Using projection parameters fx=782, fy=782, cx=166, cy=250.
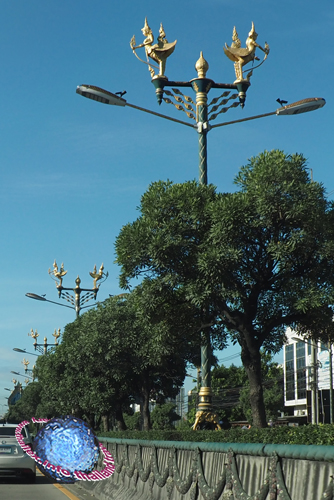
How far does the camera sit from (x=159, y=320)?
65.4 ft

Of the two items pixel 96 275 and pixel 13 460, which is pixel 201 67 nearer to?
pixel 13 460

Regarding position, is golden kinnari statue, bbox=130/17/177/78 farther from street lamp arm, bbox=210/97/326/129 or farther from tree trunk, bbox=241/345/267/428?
tree trunk, bbox=241/345/267/428

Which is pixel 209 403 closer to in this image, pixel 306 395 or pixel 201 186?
pixel 201 186

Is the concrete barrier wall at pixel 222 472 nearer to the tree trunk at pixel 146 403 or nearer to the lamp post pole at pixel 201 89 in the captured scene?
the lamp post pole at pixel 201 89

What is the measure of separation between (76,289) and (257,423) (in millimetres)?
22902

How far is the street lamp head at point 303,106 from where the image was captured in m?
18.2

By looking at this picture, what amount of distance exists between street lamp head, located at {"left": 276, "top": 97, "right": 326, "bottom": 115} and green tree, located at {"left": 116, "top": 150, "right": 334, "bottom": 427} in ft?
3.26

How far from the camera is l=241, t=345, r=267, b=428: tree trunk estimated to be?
18188mm

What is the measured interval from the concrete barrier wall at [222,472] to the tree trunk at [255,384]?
11.2 feet

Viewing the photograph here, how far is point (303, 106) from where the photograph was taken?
18.4 meters

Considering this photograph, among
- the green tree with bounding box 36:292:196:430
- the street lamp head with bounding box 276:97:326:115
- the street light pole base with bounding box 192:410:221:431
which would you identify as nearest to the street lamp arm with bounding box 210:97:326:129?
the street lamp head with bounding box 276:97:326:115

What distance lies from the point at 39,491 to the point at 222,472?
35.5 ft

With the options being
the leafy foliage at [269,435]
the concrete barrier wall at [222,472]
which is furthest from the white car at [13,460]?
the concrete barrier wall at [222,472]

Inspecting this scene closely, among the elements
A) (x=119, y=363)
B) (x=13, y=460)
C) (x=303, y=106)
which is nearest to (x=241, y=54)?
(x=303, y=106)
